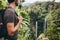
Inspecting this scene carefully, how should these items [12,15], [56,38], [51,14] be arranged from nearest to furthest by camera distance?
[12,15], [56,38], [51,14]

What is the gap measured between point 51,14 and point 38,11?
1.91 ft

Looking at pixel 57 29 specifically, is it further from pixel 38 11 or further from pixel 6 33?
pixel 6 33

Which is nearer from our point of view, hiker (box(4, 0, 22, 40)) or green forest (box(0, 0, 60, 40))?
hiker (box(4, 0, 22, 40))

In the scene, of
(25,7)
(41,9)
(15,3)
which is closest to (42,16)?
(41,9)

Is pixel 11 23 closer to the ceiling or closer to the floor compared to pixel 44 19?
closer to the ceiling

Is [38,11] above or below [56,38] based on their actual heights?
above

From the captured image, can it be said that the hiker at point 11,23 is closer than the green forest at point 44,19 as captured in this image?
Yes

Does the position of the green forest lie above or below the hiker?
below

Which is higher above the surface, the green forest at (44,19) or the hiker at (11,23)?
the hiker at (11,23)

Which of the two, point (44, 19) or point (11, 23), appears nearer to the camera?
point (11, 23)

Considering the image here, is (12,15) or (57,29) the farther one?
(57,29)

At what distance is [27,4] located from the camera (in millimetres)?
7395

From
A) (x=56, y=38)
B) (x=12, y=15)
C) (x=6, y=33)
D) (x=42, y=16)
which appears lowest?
(x=56, y=38)

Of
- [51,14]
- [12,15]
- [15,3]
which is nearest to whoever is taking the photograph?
[12,15]
